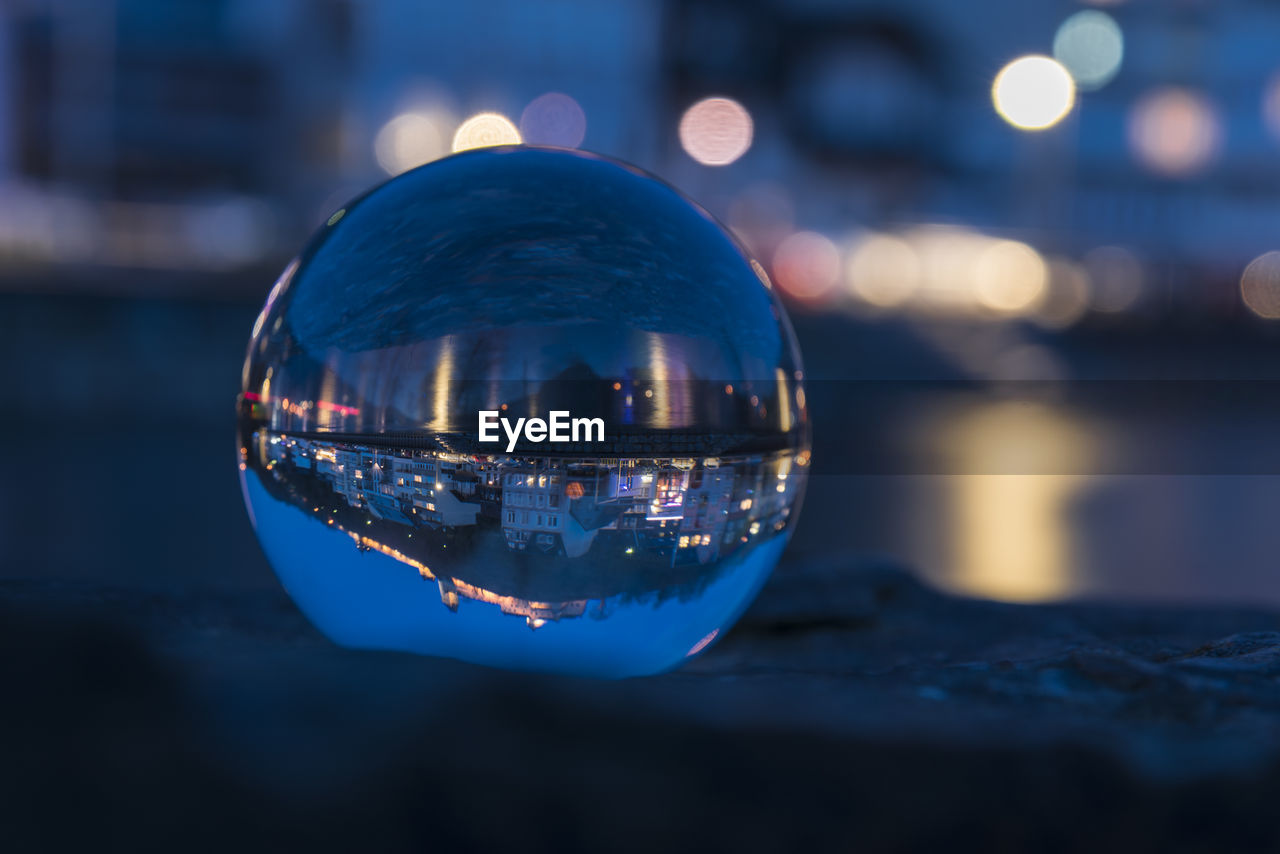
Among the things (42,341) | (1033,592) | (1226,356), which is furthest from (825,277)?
(1033,592)

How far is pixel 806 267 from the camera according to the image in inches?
1068

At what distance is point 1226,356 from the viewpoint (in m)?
19.8

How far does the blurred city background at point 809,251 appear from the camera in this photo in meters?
9.91

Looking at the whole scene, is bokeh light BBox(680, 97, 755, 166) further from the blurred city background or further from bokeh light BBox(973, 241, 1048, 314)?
bokeh light BBox(973, 241, 1048, 314)

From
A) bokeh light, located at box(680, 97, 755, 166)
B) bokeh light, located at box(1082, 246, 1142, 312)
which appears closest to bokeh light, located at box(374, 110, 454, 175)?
bokeh light, located at box(680, 97, 755, 166)

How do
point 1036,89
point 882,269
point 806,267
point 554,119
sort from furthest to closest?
point 554,119 < point 882,269 < point 806,267 < point 1036,89

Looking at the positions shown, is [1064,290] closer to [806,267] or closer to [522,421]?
[806,267]

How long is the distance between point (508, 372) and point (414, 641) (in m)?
0.70

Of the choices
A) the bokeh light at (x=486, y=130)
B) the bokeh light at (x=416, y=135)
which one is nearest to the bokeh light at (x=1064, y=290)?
the bokeh light at (x=486, y=130)

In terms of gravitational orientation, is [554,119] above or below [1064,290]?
above

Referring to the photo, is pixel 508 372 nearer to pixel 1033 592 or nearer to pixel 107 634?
pixel 107 634

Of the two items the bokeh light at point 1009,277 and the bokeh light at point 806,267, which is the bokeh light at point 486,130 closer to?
the bokeh light at point 806,267

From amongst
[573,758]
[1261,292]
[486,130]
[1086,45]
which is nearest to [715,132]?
[486,130]

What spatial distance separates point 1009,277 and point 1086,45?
40.6ft
